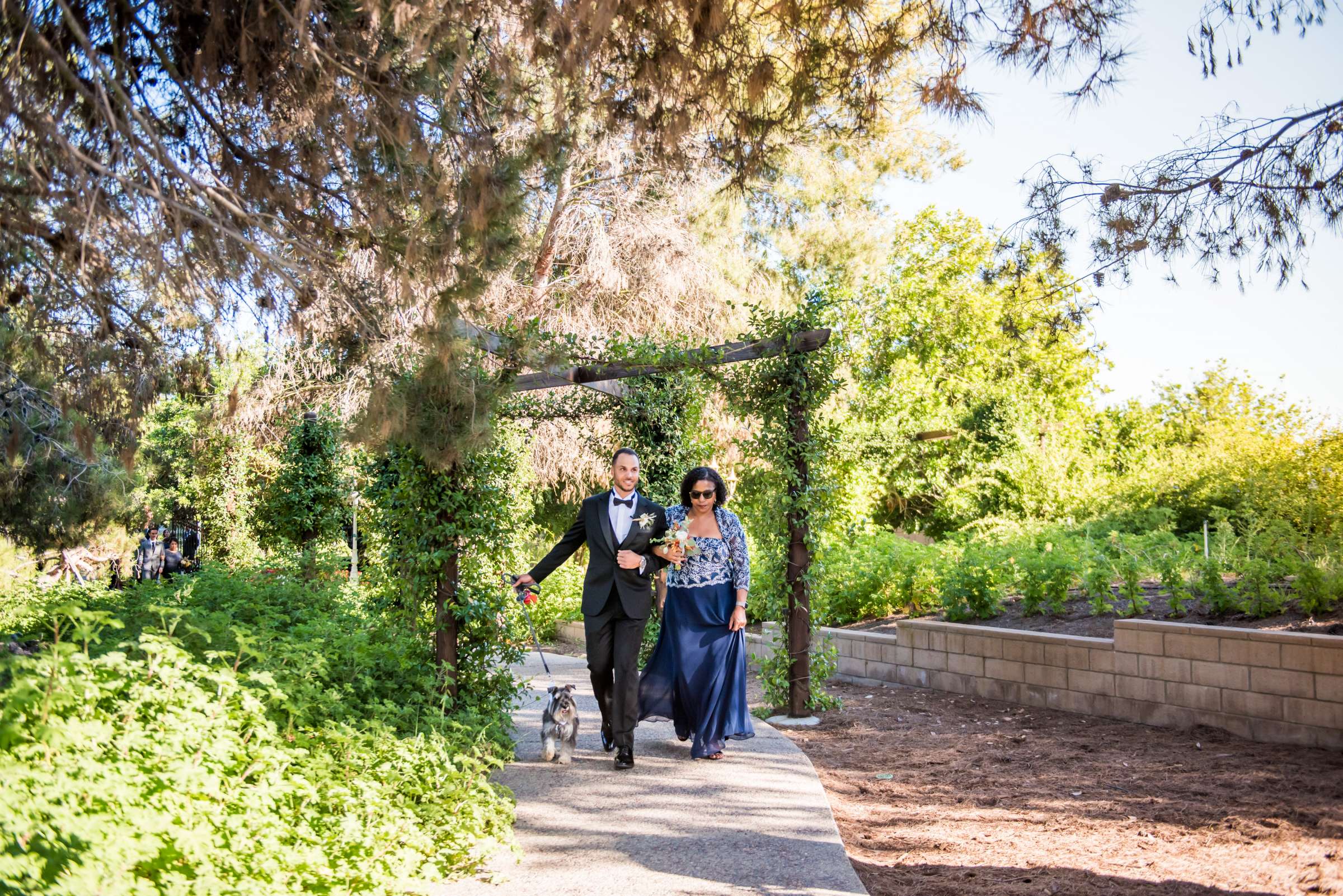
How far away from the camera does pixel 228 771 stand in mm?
3994

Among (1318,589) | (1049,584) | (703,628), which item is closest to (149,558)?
(703,628)

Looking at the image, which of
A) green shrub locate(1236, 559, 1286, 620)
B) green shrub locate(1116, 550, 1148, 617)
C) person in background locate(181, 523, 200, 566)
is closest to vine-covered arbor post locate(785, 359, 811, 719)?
green shrub locate(1116, 550, 1148, 617)

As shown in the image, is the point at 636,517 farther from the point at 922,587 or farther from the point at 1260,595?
the point at 922,587

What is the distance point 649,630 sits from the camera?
1178 centimetres

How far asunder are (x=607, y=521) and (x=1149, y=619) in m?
4.77

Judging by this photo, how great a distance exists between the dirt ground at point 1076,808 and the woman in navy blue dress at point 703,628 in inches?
34.4

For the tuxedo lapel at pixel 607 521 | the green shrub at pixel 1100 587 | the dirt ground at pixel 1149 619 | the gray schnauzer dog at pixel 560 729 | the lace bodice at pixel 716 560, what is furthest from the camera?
the green shrub at pixel 1100 587

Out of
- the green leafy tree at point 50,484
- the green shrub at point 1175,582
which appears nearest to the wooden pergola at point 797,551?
the green shrub at point 1175,582

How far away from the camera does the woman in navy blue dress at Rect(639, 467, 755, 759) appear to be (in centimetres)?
714

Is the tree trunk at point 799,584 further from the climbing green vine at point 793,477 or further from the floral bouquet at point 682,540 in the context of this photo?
the floral bouquet at point 682,540

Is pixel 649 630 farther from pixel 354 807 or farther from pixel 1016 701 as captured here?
pixel 354 807

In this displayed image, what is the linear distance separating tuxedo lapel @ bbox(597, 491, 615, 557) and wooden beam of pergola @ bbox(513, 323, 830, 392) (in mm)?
1579

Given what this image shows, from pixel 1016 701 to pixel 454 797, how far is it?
232 inches

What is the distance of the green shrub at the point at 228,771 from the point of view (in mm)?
2887
